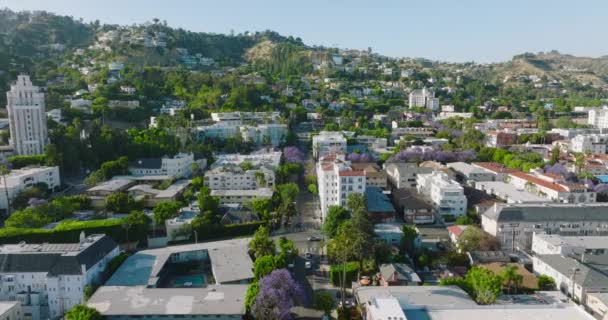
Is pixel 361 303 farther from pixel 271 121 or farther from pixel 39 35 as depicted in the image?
pixel 39 35

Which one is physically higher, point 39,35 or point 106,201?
point 39,35

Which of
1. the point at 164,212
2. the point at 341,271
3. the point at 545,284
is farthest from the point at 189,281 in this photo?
the point at 545,284

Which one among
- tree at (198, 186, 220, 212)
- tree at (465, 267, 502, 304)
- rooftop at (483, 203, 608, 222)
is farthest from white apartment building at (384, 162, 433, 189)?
tree at (465, 267, 502, 304)

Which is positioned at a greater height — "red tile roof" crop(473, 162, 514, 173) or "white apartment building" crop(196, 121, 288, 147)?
"white apartment building" crop(196, 121, 288, 147)

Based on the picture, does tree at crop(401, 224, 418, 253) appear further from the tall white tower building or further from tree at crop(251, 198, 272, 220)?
the tall white tower building

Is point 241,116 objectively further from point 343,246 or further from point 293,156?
point 343,246

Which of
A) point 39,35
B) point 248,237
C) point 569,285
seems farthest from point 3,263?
point 39,35
